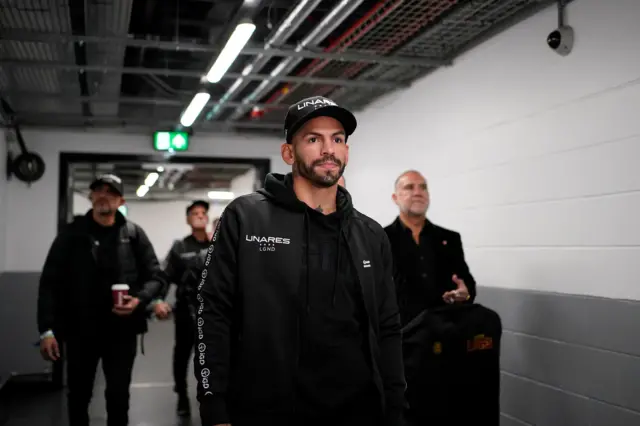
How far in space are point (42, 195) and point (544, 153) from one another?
5.39 m

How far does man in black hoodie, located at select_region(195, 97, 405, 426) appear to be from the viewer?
1.78 meters

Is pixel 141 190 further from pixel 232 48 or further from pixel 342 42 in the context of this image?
pixel 232 48

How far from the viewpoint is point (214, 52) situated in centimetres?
480

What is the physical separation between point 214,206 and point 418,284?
47.0 ft

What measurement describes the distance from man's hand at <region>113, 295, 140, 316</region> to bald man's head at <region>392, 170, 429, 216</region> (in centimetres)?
157

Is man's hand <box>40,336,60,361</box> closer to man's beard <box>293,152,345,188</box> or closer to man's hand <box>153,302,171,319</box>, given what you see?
man's hand <box>153,302,171,319</box>

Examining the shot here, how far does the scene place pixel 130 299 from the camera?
348 cm

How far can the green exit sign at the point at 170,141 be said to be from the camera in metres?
7.28

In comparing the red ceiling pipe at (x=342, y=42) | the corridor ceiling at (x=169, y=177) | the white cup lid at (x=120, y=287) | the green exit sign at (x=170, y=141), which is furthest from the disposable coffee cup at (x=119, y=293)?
the corridor ceiling at (x=169, y=177)

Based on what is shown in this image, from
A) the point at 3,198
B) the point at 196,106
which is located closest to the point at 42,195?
the point at 3,198

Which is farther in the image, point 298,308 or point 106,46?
point 106,46

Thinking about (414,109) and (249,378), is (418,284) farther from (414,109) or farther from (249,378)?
(414,109)

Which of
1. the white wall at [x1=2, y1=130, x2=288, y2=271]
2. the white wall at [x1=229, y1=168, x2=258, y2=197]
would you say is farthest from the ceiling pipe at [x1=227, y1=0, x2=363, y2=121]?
the white wall at [x1=229, y1=168, x2=258, y2=197]

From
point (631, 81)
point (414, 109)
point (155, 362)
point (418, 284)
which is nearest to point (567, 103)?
point (631, 81)
